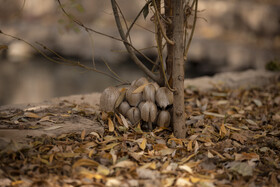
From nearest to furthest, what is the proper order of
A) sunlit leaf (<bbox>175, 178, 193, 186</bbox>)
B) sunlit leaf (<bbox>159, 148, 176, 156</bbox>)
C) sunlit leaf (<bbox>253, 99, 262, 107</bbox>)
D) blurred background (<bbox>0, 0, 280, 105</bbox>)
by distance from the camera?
sunlit leaf (<bbox>175, 178, 193, 186</bbox>) → sunlit leaf (<bbox>159, 148, 176, 156</bbox>) → sunlit leaf (<bbox>253, 99, 262, 107</bbox>) → blurred background (<bbox>0, 0, 280, 105</bbox>)

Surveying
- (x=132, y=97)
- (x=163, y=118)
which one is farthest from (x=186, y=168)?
(x=132, y=97)

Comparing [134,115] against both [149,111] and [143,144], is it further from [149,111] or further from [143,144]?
[143,144]

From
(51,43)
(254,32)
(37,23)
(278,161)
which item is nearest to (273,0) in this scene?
(254,32)

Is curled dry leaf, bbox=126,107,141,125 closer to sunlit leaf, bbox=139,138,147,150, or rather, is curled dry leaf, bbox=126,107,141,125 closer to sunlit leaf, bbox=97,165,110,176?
sunlit leaf, bbox=139,138,147,150

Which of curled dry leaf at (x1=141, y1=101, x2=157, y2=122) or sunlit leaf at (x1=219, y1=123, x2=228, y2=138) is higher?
curled dry leaf at (x1=141, y1=101, x2=157, y2=122)

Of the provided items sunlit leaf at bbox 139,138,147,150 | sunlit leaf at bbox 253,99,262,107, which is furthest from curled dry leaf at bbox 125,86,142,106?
sunlit leaf at bbox 253,99,262,107

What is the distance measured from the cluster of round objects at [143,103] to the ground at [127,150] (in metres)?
0.05

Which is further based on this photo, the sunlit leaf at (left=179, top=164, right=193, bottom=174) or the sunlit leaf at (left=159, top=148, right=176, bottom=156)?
the sunlit leaf at (left=159, top=148, right=176, bottom=156)

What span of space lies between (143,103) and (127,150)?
298mm

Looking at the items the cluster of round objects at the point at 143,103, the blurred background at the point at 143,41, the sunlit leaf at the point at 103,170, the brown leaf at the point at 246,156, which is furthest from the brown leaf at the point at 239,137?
the blurred background at the point at 143,41

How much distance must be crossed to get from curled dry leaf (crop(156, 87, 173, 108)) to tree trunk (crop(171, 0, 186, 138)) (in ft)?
0.21

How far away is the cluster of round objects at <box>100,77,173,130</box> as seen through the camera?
1.41 metres

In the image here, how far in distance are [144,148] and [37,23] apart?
5595 mm

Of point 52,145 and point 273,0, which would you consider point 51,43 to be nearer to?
point 273,0
